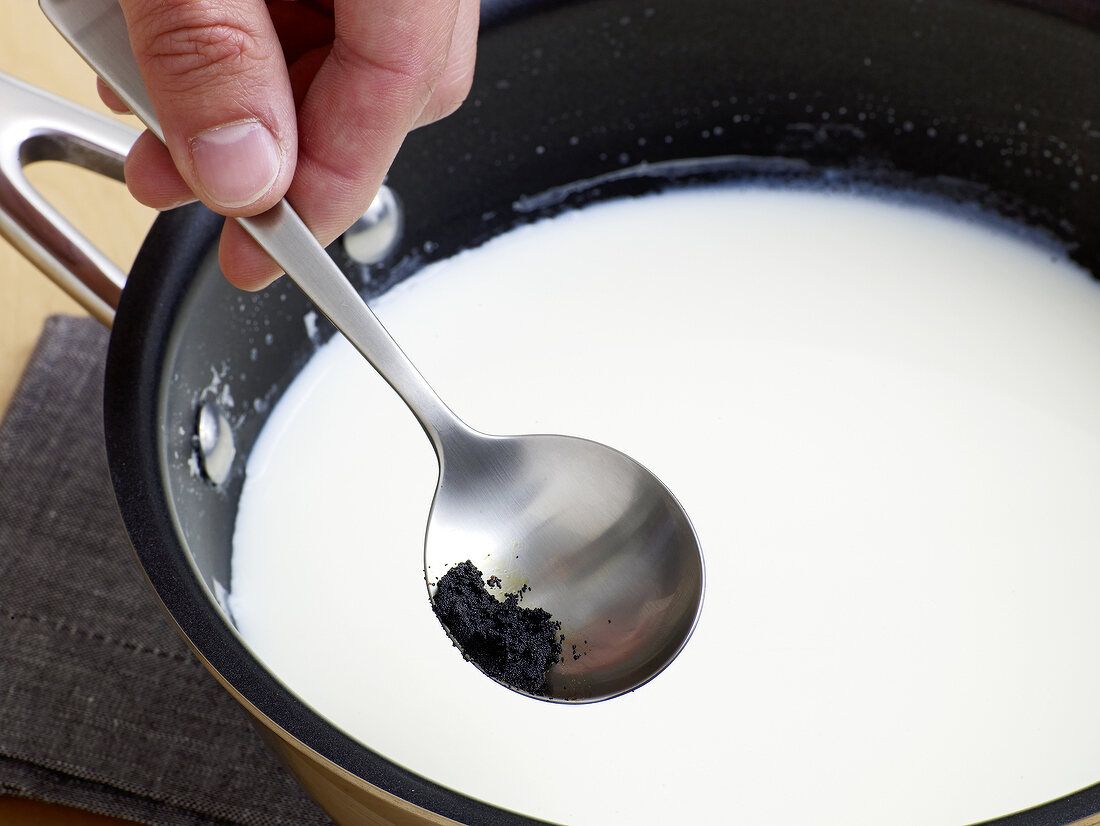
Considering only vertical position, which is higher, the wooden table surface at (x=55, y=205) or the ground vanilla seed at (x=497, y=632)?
the ground vanilla seed at (x=497, y=632)

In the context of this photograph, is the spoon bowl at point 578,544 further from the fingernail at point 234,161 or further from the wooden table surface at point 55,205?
the wooden table surface at point 55,205

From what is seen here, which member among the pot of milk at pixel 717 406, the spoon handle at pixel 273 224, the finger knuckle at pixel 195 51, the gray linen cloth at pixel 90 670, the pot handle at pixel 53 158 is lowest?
the gray linen cloth at pixel 90 670

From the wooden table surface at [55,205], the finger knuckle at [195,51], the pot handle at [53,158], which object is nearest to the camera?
the finger knuckle at [195,51]

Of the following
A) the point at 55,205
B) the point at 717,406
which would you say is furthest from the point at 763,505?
the point at 55,205

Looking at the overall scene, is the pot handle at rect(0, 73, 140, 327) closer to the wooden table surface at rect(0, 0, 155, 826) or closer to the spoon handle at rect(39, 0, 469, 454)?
the spoon handle at rect(39, 0, 469, 454)

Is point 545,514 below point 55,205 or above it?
above

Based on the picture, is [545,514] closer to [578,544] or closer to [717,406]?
[578,544]

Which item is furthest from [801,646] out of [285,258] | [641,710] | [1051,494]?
[285,258]

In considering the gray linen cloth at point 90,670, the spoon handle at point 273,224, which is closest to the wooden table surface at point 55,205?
the gray linen cloth at point 90,670
